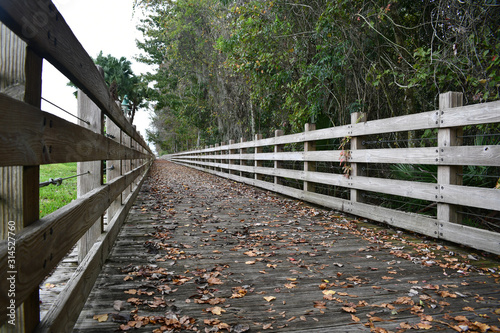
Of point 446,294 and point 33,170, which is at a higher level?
point 33,170

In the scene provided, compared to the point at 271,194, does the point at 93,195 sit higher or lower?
higher

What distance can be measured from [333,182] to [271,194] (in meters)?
2.79

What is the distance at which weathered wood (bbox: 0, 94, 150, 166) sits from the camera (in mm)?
1119

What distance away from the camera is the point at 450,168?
3672 millimetres

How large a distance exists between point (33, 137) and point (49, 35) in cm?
51

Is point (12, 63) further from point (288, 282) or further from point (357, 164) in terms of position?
point (357, 164)

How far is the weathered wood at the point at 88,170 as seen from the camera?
3.06m

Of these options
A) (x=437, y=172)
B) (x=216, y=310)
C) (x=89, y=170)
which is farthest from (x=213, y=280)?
(x=437, y=172)

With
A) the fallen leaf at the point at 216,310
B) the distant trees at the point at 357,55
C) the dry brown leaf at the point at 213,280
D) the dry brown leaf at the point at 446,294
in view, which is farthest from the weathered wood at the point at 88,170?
the distant trees at the point at 357,55

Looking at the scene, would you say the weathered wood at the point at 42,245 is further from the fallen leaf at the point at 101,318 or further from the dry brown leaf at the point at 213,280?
the dry brown leaf at the point at 213,280

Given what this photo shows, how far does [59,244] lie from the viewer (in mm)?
1625

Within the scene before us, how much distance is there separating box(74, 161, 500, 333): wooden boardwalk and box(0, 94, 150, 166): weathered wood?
113 cm

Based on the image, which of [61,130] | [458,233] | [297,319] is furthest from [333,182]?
[61,130]

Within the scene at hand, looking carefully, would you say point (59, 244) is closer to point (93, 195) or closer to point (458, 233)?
point (93, 195)
